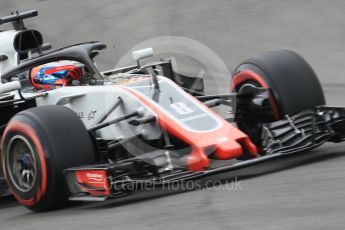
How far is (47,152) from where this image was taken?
26.0 feet

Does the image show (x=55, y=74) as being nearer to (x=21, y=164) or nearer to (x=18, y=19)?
(x=18, y=19)

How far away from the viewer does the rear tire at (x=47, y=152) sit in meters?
7.92

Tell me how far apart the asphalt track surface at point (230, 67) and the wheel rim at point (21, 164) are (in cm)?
31

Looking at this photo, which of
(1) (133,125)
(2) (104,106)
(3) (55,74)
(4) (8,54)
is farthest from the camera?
(4) (8,54)

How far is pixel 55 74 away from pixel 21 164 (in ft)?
5.83

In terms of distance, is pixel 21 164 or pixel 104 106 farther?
pixel 104 106

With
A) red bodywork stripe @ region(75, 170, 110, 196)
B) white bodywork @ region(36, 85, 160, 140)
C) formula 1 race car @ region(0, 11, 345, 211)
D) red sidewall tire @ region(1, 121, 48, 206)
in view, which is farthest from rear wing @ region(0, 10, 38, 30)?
red bodywork stripe @ region(75, 170, 110, 196)

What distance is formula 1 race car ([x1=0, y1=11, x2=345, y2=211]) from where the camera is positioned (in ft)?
26.0

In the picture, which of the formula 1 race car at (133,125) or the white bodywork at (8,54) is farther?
the white bodywork at (8,54)

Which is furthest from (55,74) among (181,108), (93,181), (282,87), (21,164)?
(282,87)

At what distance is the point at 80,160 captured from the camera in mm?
8039

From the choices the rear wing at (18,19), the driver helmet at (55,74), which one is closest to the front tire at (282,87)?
the driver helmet at (55,74)

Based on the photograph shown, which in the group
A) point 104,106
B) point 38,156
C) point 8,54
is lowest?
point 38,156

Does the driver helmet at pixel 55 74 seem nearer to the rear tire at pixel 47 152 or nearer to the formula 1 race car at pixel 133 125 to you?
the formula 1 race car at pixel 133 125
